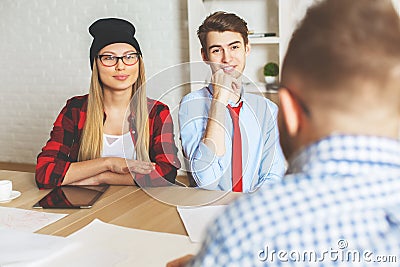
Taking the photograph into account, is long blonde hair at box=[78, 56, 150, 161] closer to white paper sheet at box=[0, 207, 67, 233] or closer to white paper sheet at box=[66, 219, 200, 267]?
white paper sheet at box=[0, 207, 67, 233]

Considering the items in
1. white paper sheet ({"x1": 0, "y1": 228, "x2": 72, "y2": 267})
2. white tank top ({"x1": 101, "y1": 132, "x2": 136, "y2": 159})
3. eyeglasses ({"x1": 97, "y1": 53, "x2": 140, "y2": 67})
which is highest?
eyeglasses ({"x1": 97, "y1": 53, "x2": 140, "y2": 67})

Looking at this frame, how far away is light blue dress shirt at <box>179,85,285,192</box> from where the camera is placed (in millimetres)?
1988

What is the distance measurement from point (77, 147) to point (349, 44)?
5.83 ft

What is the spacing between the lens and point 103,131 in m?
2.35

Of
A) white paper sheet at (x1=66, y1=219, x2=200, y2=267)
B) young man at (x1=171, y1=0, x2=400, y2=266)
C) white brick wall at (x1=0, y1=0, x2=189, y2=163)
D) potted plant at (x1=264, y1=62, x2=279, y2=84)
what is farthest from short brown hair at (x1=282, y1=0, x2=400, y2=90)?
white brick wall at (x1=0, y1=0, x2=189, y2=163)

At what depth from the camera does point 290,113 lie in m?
0.72

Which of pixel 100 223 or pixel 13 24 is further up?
pixel 13 24

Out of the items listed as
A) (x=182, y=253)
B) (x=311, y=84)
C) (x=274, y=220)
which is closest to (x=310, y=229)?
(x=274, y=220)

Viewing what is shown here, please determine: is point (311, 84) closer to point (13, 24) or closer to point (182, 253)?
point (182, 253)

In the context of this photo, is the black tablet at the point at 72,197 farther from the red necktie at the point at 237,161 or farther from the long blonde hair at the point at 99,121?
the red necktie at the point at 237,161

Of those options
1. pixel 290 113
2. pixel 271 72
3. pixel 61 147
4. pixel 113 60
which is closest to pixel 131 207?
pixel 61 147

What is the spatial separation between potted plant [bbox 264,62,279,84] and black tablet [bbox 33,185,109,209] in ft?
7.79

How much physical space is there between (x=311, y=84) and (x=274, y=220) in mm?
160

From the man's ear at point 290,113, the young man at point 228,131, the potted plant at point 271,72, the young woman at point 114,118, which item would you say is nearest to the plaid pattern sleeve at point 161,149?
the young woman at point 114,118
